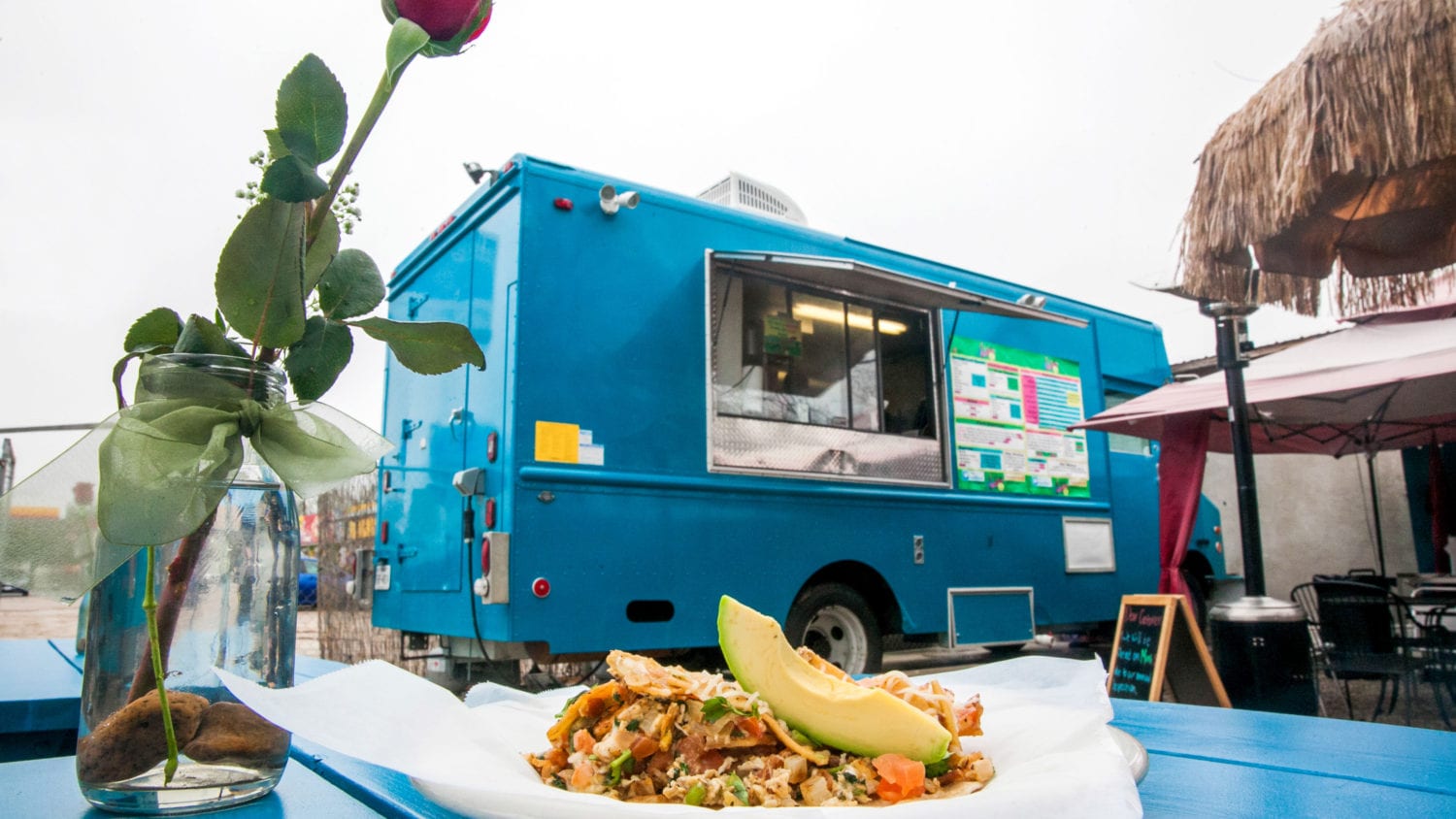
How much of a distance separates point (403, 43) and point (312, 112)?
0.09 m

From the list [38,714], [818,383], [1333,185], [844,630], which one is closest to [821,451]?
[818,383]

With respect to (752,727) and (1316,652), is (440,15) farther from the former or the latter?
(1316,652)

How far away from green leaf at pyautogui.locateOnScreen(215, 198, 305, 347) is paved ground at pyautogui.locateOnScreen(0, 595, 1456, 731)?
87.8 inches

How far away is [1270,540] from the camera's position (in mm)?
10391

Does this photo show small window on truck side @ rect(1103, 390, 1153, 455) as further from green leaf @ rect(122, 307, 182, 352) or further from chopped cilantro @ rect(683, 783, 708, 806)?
green leaf @ rect(122, 307, 182, 352)

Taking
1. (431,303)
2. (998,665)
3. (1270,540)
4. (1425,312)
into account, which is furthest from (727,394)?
(1270,540)

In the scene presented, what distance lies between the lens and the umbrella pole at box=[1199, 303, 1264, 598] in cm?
412

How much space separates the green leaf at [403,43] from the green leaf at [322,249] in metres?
0.15

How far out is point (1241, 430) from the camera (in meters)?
4.20

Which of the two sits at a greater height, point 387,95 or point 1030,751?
point 387,95

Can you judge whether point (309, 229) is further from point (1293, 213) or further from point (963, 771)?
point (1293, 213)

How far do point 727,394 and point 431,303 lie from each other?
1.69 meters

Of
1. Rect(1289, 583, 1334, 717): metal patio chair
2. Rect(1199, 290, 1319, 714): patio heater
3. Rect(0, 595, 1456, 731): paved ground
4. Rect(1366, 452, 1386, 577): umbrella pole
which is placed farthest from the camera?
Rect(1366, 452, 1386, 577): umbrella pole

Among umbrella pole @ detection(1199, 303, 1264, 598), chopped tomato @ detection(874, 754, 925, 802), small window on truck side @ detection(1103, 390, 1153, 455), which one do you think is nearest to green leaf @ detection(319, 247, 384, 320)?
chopped tomato @ detection(874, 754, 925, 802)
